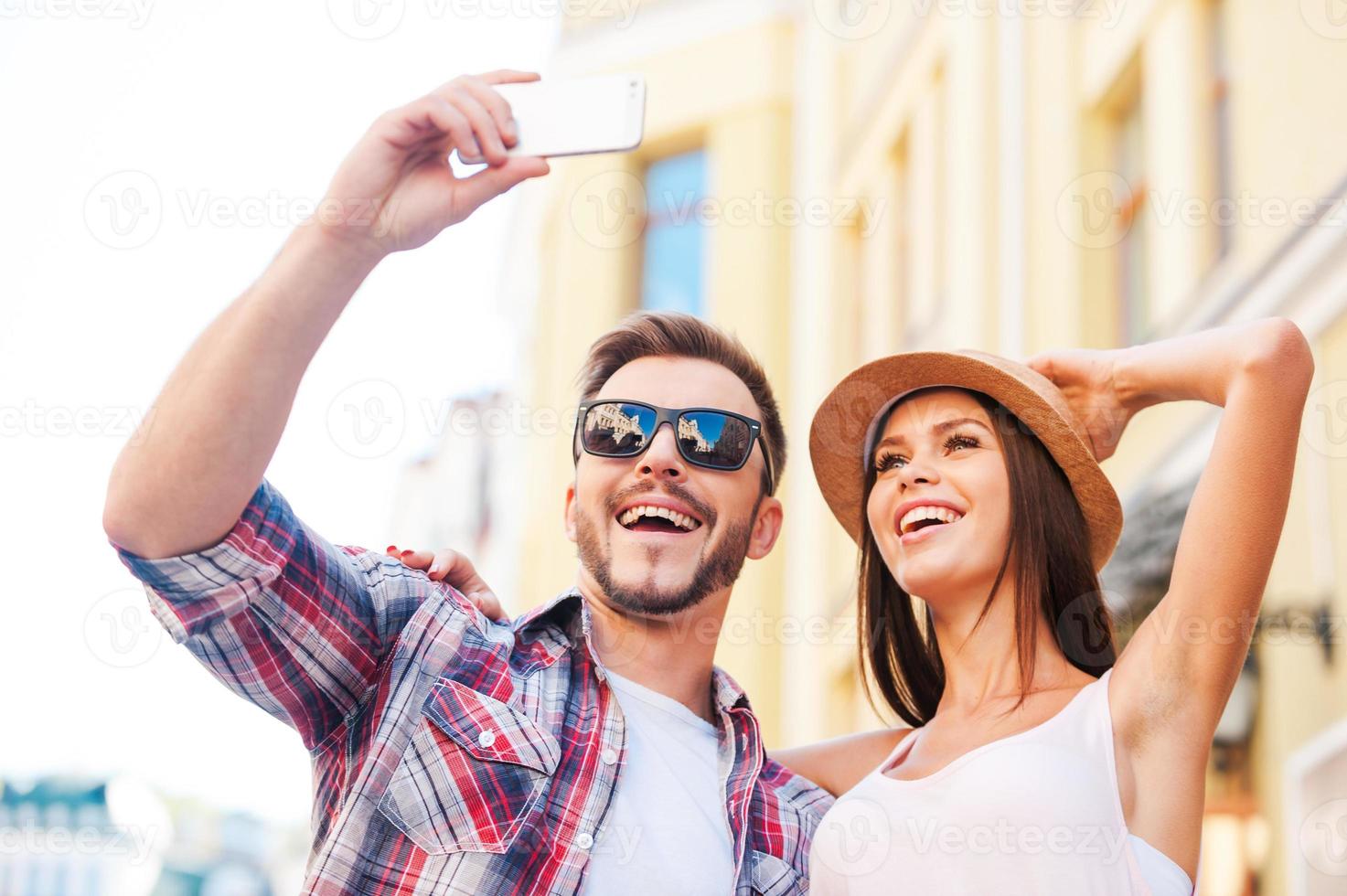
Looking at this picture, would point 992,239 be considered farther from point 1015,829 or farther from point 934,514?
point 1015,829

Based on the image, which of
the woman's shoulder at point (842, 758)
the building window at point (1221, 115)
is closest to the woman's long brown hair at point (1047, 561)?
the woman's shoulder at point (842, 758)

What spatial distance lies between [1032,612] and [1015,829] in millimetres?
588

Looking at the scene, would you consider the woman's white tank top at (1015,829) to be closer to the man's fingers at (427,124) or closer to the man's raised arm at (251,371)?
the man's raised arm at (251,371)

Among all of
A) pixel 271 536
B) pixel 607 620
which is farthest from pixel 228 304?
pixel 607 620

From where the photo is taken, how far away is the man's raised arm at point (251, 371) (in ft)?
6.75

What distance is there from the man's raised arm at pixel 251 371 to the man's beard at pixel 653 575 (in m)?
1.22

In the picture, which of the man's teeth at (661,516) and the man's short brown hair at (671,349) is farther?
the man's short brown hair at (671,349)

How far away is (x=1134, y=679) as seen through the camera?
262cm

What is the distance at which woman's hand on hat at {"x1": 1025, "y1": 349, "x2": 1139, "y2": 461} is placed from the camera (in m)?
2.99

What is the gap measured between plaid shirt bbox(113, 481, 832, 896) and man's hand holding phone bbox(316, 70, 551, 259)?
493mm

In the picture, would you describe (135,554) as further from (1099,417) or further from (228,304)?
(1099,417)

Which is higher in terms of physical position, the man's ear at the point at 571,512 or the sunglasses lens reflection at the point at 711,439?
the sunglasses lens reflection at the point at 711,439

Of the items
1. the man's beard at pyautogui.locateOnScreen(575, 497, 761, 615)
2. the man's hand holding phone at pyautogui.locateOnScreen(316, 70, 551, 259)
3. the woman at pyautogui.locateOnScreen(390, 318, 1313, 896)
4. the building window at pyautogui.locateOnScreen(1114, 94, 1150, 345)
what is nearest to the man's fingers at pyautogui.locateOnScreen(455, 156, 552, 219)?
the man's hand holding phone at pyautogui.locateOnScreen(316, 70, 551, 259)

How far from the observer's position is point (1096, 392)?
301 cm
